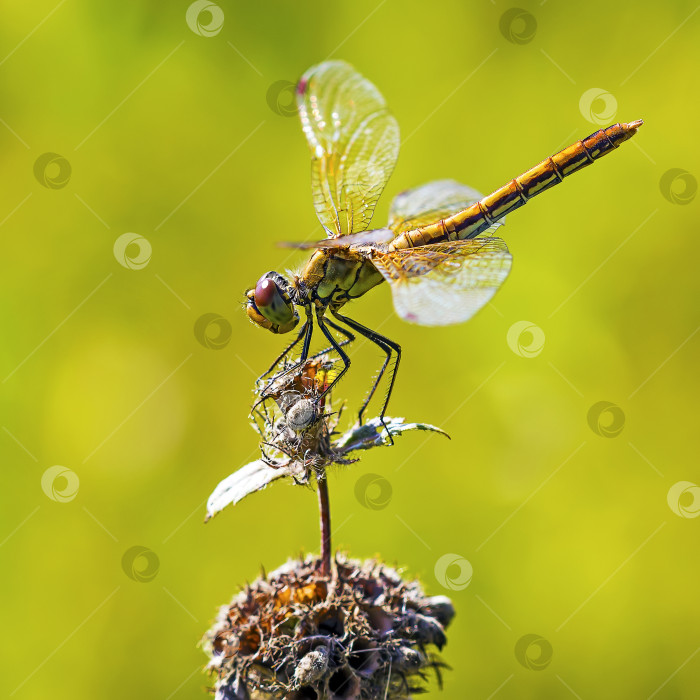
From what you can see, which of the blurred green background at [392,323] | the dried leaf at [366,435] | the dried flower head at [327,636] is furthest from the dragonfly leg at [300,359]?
the blurred green background at [392,323]

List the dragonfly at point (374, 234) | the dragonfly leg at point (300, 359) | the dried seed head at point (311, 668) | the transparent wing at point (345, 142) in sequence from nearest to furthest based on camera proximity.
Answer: the dried seed head at point (311, 668)
the dragonfly leg at point (300, 359)
the dragonfly at point (374, 234)
the transparent wing at point (345, 142)

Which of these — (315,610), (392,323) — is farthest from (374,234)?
(392,323)

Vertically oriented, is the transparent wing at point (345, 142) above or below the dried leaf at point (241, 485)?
above

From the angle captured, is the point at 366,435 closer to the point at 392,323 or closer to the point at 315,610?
the point at 315,610

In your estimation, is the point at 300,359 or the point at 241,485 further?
the point at 300,359

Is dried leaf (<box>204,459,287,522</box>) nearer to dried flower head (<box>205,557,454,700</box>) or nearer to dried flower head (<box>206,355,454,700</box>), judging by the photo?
dried flower head (<box>206,355,454,700</box>)

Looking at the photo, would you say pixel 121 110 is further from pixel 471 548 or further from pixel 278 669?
pixel 278 669

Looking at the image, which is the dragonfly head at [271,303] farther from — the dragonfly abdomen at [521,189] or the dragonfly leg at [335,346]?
the dragonfly abdomen at [521,189]

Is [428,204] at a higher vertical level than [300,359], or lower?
higher
